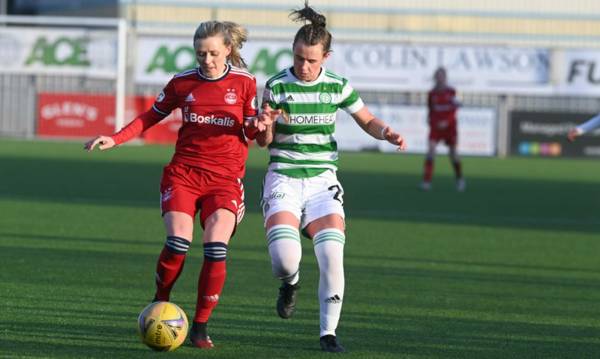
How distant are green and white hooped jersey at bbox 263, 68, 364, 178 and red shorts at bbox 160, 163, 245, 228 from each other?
337 millimetres

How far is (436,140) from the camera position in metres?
24.4

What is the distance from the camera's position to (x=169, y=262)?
25.8 feet

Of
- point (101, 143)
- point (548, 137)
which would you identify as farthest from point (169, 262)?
point (548, 137)

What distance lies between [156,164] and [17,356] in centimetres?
2158

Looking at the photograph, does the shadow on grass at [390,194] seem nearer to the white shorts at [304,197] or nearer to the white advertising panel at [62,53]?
the white shorts at [304,197]

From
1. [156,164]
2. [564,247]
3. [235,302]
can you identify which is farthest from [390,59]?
[235,302]

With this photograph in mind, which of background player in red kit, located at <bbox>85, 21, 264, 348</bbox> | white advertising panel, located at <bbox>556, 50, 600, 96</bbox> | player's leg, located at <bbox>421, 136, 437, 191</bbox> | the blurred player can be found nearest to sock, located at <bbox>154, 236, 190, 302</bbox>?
background player in red kit, located at <bbox>85, 21, 264, 348</bbox>

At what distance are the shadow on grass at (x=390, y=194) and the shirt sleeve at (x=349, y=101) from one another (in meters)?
9.67

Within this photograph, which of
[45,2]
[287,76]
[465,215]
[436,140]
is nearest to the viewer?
[287,76]

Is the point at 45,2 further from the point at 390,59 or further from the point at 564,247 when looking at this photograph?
the point at 564,247

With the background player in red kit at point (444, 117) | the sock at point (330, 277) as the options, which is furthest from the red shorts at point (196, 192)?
the background player in red kit at point (444, 117)

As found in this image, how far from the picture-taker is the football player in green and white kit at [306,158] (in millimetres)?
7848

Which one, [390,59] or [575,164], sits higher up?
[390,59]

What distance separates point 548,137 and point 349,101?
31417 mm
